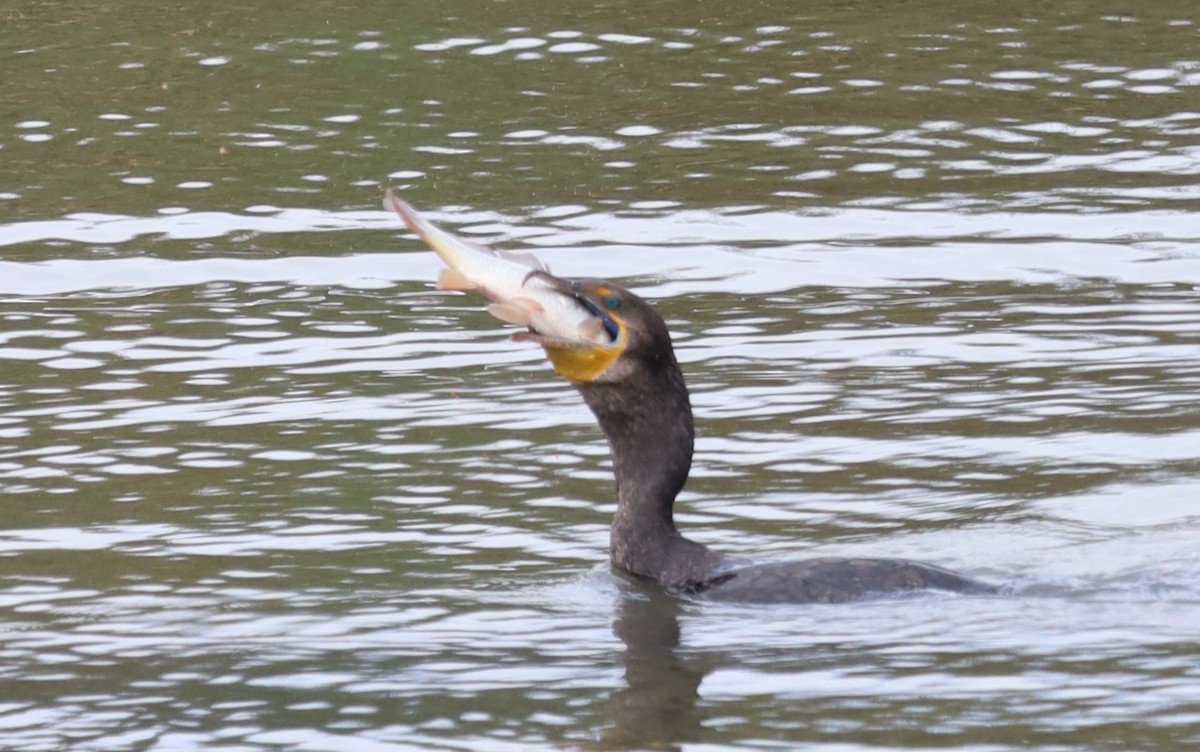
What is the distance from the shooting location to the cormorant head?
8.41m

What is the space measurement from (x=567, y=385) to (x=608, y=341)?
314 cm

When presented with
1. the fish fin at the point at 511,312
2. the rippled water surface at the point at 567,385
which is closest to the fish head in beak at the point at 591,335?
the fish fin at the point at 511,312

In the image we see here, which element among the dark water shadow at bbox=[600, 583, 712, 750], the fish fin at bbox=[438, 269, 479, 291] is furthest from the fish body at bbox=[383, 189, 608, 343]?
the dark water shadow at bbox=[600, 583, 712, 750]

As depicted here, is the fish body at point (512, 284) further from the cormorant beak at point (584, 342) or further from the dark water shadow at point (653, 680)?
the dark water shadow at point (653, 680)

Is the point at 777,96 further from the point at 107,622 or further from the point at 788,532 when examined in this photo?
the point at 107,622

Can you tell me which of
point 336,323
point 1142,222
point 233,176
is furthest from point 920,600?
point 233,176

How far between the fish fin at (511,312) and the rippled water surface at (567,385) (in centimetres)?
110

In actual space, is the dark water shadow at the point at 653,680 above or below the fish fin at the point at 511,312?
below

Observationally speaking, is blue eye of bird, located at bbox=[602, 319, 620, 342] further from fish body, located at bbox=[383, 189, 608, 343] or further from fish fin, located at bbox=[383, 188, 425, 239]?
fish fin, located at bbox=[383, 188, 425, 239]

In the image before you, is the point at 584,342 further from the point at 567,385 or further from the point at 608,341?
the point at 567,385

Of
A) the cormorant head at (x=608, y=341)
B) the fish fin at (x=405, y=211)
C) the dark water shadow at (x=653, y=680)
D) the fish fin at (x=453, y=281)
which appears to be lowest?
the dark water shadow at (x=653, y=680)

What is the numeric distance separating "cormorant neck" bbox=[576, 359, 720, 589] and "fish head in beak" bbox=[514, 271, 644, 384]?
13 cm

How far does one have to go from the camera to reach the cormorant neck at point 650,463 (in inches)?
345

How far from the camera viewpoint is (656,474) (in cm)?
888
